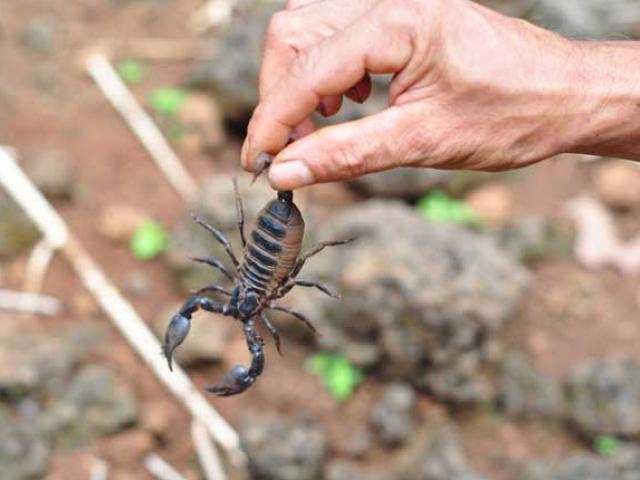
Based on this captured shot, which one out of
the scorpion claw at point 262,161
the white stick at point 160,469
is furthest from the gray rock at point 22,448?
the scorpion claw at point 262,161

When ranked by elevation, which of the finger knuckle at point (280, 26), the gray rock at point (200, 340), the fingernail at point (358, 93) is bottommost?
the gray rock at point (200, 340)

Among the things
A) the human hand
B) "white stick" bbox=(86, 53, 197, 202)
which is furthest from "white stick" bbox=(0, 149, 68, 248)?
the human hand

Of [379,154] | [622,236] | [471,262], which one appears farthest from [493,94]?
[622,236]

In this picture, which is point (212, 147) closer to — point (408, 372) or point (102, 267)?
point (102, 267)

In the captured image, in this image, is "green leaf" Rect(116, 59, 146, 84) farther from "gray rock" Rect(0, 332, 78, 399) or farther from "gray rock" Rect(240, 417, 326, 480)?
"gray rock" Rect(240, 417, 326, 480)

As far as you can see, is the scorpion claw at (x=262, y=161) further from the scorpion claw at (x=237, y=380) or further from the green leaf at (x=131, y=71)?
the green leaf at (x=131, y=71)
